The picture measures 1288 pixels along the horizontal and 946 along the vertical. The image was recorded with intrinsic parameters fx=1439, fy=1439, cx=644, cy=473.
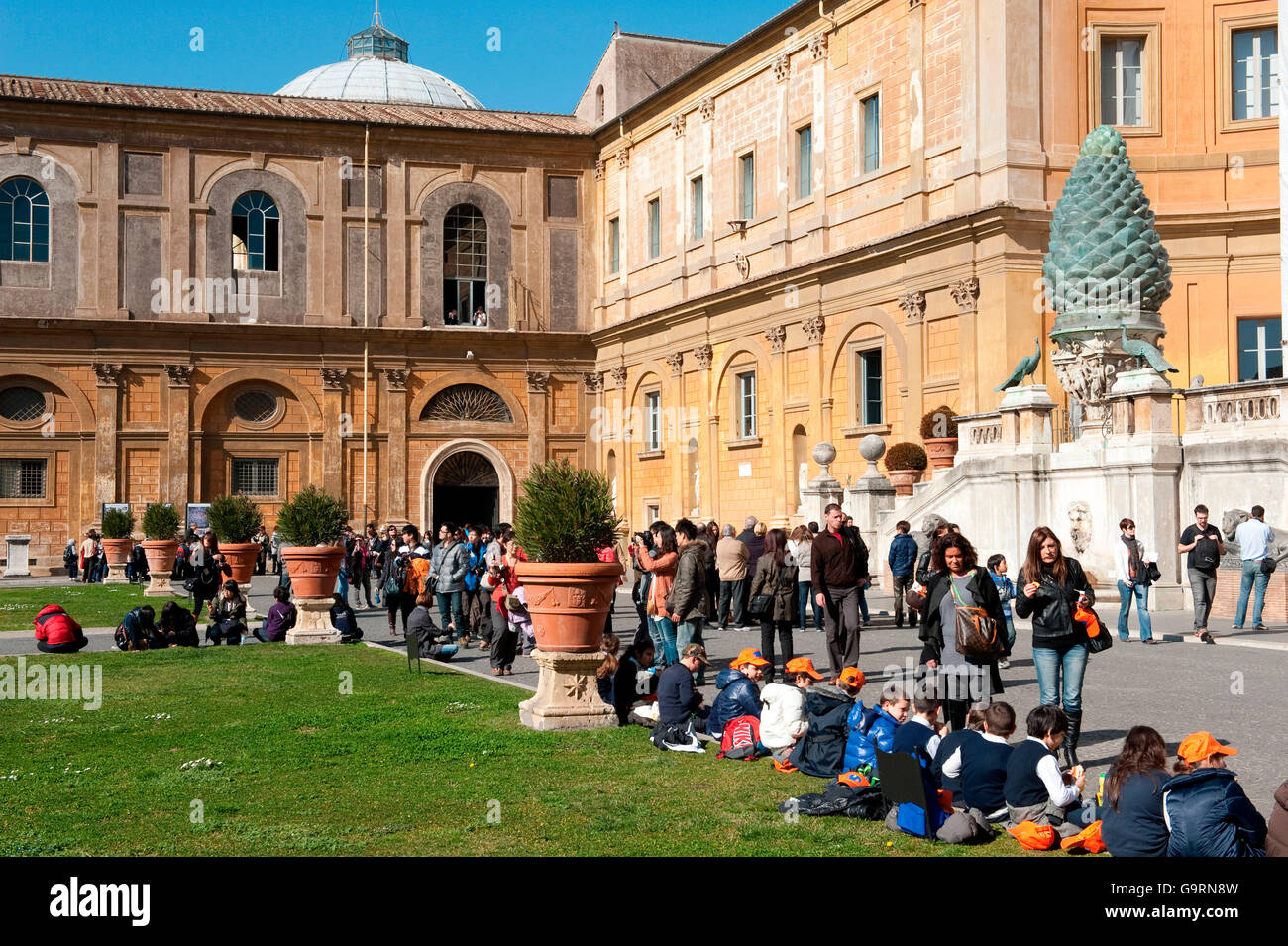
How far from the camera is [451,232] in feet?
149

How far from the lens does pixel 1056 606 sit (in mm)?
9805

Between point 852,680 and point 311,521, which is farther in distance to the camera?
point 311,521

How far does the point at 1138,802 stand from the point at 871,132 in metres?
26.9

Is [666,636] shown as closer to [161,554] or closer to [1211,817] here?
[1211,817]

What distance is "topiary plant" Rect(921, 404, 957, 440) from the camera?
26.9 metres

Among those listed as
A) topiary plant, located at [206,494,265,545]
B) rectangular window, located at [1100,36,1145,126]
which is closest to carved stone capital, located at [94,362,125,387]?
topiary plant, located at [206,494,265,545]

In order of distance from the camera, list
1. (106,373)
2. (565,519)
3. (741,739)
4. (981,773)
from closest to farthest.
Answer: (981,773) → (741,739) → (565,519) → (106,373)

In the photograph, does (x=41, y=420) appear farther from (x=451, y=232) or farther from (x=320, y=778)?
(x=320, y=778)

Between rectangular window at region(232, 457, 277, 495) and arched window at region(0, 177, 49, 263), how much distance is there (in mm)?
8196

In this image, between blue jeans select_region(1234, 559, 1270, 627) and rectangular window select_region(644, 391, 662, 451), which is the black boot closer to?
blue jeans select_region(1234, 559, 1270, 627)

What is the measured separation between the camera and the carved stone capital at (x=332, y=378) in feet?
145

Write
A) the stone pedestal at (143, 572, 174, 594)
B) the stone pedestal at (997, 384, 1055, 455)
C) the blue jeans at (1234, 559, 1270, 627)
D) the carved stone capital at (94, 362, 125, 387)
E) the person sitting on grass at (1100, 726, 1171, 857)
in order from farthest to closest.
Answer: the carved stone capital at (94, 362, 125, 387) < the stone pedestal at (143, 572, 174, 594) < the stone pedestal at (997, 384, 1055, 455) < the blue jeans at (1234, 559, 1270, 627) < the person sitting on grass at (1100, 726, 1171, 857)

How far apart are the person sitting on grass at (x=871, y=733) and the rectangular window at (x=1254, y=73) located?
2286 centimetres

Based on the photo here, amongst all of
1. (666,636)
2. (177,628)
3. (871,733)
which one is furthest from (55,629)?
(871,733)
